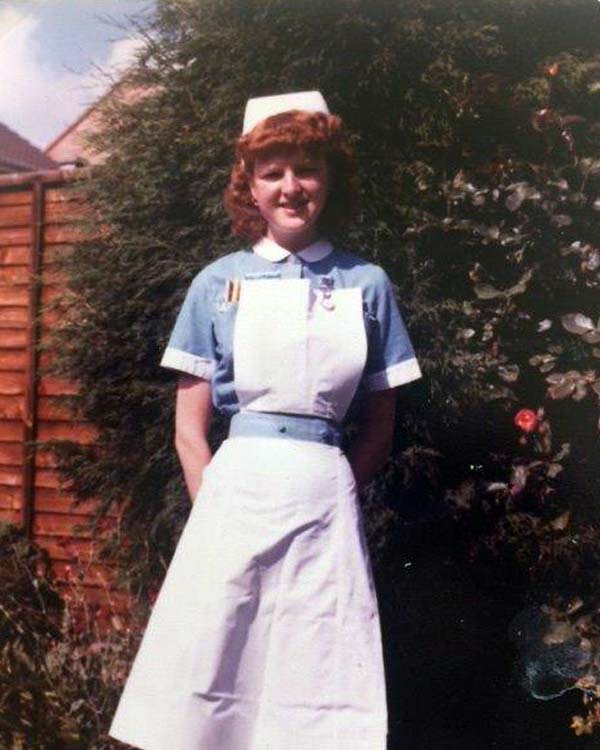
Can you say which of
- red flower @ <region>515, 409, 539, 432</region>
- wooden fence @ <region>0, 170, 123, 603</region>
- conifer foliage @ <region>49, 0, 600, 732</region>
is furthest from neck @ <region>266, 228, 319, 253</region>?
wooden fence @ <region>0, 170, 123, 603</region>

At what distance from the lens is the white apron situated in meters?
1.78

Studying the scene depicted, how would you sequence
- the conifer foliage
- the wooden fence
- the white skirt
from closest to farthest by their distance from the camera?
the white skirt → the conifer foliage → the wooden fence

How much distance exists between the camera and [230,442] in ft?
6.40

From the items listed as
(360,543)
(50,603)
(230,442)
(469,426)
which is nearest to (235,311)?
(230,442)

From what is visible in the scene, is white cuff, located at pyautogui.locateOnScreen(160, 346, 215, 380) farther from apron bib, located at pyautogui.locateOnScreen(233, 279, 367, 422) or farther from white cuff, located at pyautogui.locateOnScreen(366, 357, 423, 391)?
white cuff, located at pyautogui.locateOnScreen(366, 357, 423, 391)

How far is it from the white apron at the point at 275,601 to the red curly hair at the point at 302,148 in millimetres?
330

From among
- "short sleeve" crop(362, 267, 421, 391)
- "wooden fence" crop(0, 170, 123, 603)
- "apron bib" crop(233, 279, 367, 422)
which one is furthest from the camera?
"wooden fence" crop(0, 170, 123, 603)

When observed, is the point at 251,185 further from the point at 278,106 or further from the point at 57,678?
the point at 57,678

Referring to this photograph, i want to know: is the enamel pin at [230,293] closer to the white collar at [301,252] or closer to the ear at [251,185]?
the white collar at [301,252]

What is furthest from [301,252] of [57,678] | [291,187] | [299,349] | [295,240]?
[57,678]

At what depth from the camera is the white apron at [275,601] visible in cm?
178

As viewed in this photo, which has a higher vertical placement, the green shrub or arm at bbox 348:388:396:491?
arm at bbox 348:388:396:491

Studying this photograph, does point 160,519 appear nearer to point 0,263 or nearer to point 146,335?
point 146,335

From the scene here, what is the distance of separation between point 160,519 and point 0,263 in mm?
1733
